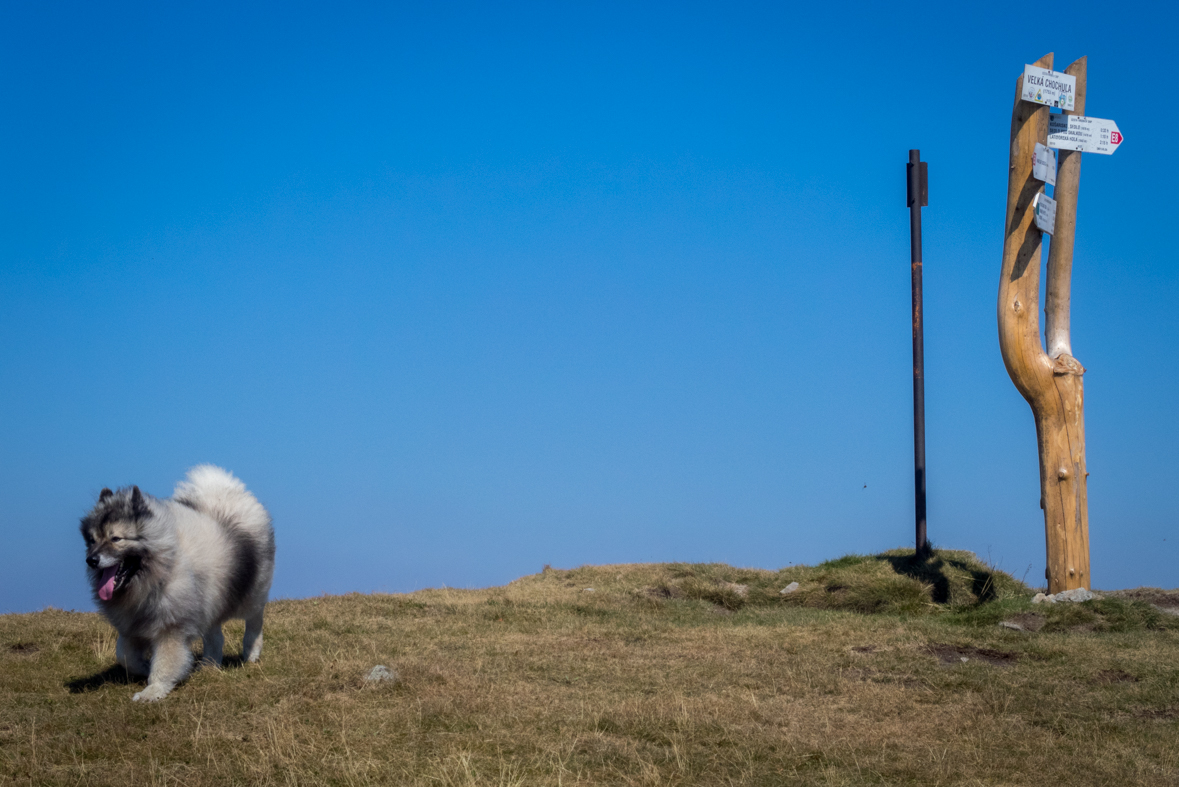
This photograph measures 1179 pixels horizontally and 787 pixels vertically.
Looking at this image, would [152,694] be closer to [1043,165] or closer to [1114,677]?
[1114,677]

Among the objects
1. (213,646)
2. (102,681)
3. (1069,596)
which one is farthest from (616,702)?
(1069,596)

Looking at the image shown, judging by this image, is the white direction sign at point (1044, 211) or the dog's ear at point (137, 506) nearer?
the dog's ear at point (137, 506)

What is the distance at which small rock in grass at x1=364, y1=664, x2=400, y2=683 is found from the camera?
6918mm

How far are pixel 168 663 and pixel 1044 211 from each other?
39.6 feet

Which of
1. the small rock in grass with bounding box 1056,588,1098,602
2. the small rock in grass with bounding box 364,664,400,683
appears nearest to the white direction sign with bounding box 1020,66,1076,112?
the small rock in grass with bounding box 1056,588,1098,602

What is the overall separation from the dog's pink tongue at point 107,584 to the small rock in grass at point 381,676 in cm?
206

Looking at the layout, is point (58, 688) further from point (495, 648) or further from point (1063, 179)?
point (1063, 179)

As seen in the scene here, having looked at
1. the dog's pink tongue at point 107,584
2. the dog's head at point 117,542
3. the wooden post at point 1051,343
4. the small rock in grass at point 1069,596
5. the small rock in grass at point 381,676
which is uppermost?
the wooden post at point 1051,343

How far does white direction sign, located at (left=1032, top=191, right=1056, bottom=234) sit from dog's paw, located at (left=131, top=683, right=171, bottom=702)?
39.4ft

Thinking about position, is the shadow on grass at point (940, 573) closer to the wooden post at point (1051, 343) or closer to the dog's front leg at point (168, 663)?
the wooden post at point (1051, 343)

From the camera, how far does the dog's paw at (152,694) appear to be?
6712 millimetres

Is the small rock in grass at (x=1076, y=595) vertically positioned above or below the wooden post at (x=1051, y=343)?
below

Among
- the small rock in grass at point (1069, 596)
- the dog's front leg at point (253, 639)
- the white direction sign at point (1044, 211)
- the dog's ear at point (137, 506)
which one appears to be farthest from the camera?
the white direction sign at point (1044, 211)

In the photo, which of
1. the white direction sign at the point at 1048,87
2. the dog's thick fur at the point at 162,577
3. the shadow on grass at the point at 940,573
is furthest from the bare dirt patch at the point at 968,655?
the white direction sign at the point at 1048,87
